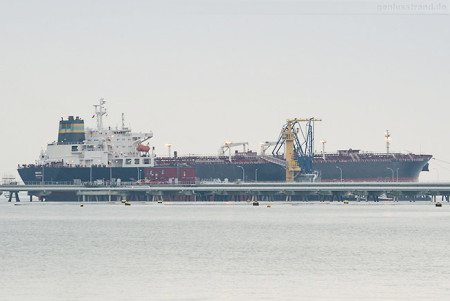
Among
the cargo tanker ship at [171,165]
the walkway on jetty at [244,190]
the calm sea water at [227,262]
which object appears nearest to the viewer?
the calm sea water at [227,262]

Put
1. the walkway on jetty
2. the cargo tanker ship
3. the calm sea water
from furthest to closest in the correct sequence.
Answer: the cargo tanker ship, the walkway on jetty, the calm sea water

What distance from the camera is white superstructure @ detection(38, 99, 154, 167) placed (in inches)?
7697

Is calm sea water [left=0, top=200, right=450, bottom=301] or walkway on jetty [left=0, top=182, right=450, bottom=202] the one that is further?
walkway on jetty [left=0, top=182, right=450, bottom=202]

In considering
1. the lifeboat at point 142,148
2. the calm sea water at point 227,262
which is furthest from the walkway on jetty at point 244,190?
the calm sea water at point 227,262

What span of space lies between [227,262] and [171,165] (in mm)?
140073

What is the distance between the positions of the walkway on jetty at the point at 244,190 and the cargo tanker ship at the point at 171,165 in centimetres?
425

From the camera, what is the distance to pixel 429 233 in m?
81.4

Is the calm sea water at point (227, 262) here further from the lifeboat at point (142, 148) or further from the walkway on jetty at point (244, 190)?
the lifeboat at point (142, 148)

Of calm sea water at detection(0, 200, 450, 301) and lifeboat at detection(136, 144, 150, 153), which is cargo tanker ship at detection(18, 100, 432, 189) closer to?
lifeboat at detection(136, 144, 150, 153)

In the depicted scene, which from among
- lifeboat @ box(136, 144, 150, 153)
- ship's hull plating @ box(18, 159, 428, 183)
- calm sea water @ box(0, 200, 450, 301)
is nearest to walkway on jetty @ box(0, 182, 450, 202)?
ship's hull plating @ box(18, 159, 428, 183)

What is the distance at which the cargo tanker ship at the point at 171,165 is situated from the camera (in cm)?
19250

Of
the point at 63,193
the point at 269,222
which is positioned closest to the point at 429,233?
the point at 269,222

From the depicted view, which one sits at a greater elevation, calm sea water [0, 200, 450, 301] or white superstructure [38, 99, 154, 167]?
white superstructure [38, 99, 154, 167]

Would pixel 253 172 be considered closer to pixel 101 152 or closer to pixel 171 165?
pixel 171 165
